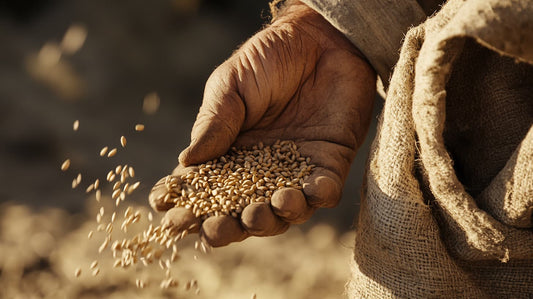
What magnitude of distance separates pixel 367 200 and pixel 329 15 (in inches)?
29.8

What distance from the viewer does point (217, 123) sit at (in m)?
1.69

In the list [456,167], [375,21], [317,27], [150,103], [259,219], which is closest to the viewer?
[259,219]

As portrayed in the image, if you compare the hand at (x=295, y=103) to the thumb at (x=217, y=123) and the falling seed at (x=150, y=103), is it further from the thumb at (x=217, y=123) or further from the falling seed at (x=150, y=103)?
the falling seed at (x=150, y=103)

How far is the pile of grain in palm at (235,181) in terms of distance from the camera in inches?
62.0

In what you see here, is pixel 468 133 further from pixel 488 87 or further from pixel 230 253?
pixel 230 253

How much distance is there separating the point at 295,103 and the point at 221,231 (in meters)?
0.69

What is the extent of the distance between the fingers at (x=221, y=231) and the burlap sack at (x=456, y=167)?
14.9 inches

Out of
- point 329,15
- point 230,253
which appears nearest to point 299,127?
point 329,15

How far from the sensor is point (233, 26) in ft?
12.8

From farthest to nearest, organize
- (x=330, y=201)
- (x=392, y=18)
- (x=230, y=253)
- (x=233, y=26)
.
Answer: (x=233, y=26) < (x=230, y=253) < (x=392, y=18) < (x=330, y=201)

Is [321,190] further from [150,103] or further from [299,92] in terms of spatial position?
[150,103]

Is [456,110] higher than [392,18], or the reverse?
[392,18]

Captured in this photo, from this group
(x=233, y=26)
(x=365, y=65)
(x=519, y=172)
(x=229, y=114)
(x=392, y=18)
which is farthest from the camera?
(x=233, y=26)

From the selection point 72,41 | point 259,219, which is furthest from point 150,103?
point 259,219
